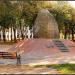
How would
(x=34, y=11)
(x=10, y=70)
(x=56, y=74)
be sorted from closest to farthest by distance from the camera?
(x=56, y=74) → (x=10, y=70) → (x=34, y=11)

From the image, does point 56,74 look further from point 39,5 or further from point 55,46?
point 39,5

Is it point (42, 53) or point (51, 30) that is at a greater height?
Answer: point (51, 30)

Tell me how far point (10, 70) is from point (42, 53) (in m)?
9.25

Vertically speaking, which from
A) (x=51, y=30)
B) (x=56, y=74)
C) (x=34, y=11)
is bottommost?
(x=56, y=74)

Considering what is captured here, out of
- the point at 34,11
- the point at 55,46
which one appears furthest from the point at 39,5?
the point at 55,46

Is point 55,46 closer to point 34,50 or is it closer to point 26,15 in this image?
point 34,50

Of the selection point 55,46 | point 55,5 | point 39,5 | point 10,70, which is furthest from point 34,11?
point 10,70

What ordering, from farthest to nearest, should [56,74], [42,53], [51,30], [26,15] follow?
[26,15] < [51,30] < [42,53] < [56,74]

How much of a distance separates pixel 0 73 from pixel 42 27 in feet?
49.1

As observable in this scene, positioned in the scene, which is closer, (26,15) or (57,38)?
(57,38)

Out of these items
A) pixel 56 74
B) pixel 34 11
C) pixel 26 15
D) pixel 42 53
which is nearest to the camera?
pixel 56 74

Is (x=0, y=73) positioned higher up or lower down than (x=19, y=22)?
lower down

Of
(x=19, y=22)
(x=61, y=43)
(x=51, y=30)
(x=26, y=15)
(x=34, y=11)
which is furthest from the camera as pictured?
(x=19, y=22)

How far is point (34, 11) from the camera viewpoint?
4312 cm
